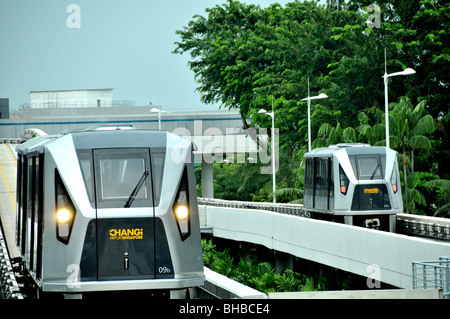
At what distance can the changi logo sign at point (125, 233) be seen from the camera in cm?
1257

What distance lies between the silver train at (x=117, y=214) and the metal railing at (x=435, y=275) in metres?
5.23

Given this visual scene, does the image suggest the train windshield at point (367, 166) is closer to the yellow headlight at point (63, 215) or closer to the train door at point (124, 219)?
the train door at point (124, 219)

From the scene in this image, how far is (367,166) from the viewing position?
29547 mm

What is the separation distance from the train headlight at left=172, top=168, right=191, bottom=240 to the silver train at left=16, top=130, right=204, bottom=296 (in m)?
0.01

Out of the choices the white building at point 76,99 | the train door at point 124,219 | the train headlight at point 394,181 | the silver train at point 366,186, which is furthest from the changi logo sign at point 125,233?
the white building at point 76,99

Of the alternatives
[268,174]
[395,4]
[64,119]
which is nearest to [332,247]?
[395,4]

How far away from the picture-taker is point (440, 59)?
162 ft

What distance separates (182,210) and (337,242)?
13.9m

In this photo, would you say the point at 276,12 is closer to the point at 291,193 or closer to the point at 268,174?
the point at 268,174

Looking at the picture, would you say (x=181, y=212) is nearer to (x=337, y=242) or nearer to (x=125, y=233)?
(x=125, y=233)

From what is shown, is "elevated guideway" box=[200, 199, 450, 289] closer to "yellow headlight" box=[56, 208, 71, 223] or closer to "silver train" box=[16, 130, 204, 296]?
"silver train" box=[16, 130, 204, 296]

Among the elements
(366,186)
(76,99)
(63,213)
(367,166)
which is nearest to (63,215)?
(63,213)

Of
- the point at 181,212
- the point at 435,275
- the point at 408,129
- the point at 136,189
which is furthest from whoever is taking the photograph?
the point at 408,129

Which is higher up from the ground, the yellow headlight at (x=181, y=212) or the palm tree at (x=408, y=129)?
the palm tree at (x=408, y=129)
